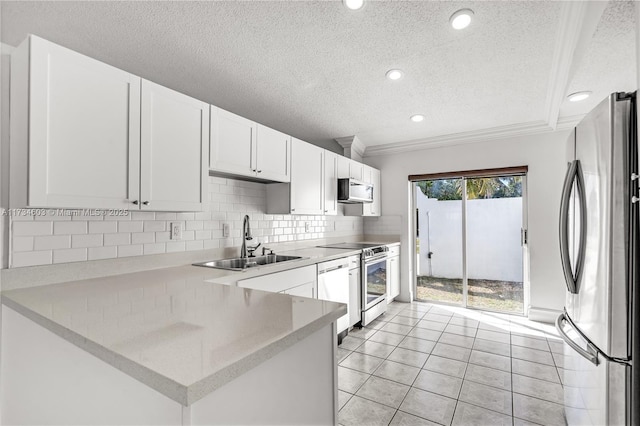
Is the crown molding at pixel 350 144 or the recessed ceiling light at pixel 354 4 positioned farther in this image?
the crown molding at pixel 350 144

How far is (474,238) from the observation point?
4320 mm

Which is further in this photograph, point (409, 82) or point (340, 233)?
point (340, 233)

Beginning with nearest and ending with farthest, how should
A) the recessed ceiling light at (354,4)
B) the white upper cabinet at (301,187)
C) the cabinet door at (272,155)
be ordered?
the recessed ceiling light at (354,4) → the cabinet door at (272,155) → the white upper cabinet at (301,187)

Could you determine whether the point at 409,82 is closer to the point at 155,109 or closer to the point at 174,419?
the point at 155,109

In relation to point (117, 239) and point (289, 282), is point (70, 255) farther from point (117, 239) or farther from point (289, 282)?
point (289, 282)

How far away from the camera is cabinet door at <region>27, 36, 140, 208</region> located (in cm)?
139

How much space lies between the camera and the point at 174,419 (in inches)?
27.6

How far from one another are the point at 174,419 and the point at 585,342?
1841mm

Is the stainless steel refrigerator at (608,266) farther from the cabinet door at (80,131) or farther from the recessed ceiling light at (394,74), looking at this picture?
the cabinet door at (80,131)

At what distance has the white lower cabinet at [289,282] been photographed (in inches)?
87.3

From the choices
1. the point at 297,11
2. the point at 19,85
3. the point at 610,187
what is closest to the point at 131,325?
the point at 19,85

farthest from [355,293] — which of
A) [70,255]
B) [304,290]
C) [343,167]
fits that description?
[70,255]

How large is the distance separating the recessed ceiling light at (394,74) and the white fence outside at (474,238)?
253 centimetres

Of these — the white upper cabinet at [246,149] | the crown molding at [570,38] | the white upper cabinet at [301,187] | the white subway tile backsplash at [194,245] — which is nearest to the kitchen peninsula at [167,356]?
the white subway tile backsplash at [194,245]
